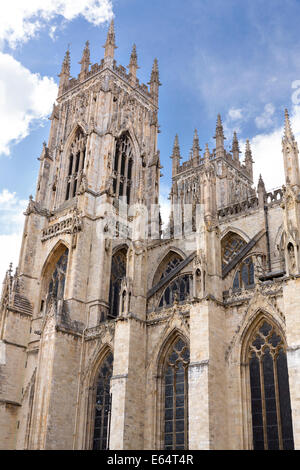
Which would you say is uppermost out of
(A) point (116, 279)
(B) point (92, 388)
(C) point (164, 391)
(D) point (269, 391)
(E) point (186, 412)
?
(A) point (116, 279)

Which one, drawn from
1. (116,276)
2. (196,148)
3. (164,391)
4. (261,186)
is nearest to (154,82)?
(196,148)

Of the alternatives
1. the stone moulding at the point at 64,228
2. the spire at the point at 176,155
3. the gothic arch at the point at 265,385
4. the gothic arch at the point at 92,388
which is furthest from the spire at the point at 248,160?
the gothic arch at the point at 265,385

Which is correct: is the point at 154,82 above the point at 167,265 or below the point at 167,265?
above

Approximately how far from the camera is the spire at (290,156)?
21.4 m

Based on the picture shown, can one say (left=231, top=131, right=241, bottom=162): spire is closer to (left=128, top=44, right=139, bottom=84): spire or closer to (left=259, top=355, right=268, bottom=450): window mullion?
(left=128, top=44, right=139, bottom=84): spire

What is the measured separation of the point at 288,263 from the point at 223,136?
32.5 metres

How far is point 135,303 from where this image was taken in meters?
23.6

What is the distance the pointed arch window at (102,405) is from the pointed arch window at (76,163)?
12.4m

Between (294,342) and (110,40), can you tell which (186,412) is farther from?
(110,40)

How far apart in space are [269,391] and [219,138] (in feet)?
110

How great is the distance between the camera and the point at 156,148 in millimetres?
37469

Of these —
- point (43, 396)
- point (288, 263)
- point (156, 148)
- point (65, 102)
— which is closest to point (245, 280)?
point (288, 263)

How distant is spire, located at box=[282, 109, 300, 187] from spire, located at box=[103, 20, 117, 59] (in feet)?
58.3

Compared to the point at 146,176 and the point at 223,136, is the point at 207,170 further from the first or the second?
the point at 223,136
